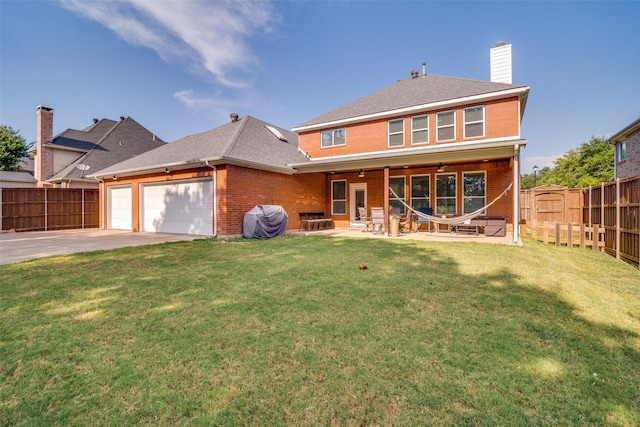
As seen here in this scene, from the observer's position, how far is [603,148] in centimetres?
3622

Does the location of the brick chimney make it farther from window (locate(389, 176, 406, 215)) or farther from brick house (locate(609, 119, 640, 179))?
brick house (locate(609, 119, 640, 179))

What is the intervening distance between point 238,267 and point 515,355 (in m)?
4.47

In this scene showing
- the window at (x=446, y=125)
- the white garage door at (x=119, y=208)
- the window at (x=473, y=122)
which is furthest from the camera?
the white garage door at (x=119, y=208)

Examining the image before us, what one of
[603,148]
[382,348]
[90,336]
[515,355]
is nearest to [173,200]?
[90,336]

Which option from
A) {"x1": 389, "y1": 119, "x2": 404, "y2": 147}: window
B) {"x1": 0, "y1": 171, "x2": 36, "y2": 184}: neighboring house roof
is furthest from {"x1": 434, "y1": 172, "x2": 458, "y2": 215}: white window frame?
{"x1": 0, "y1": 171, "x2": 36, "y2": 184}: neighboring house roof

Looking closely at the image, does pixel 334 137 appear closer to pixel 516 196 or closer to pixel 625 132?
pixel 516 196

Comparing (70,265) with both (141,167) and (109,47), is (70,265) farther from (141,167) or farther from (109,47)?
(109,47)

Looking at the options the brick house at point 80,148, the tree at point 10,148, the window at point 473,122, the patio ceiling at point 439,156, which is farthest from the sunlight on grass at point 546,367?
the tree at point 10,148

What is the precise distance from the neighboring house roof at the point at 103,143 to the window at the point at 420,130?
60.3ft

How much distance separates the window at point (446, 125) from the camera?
12.3 meters

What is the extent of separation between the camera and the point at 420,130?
1304cm

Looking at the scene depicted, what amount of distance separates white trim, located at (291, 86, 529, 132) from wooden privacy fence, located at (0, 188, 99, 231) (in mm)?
11788

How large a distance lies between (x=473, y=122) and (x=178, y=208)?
41.8 feet

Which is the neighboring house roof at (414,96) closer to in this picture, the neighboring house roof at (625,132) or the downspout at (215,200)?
the neighboring house roof at (625,132)
